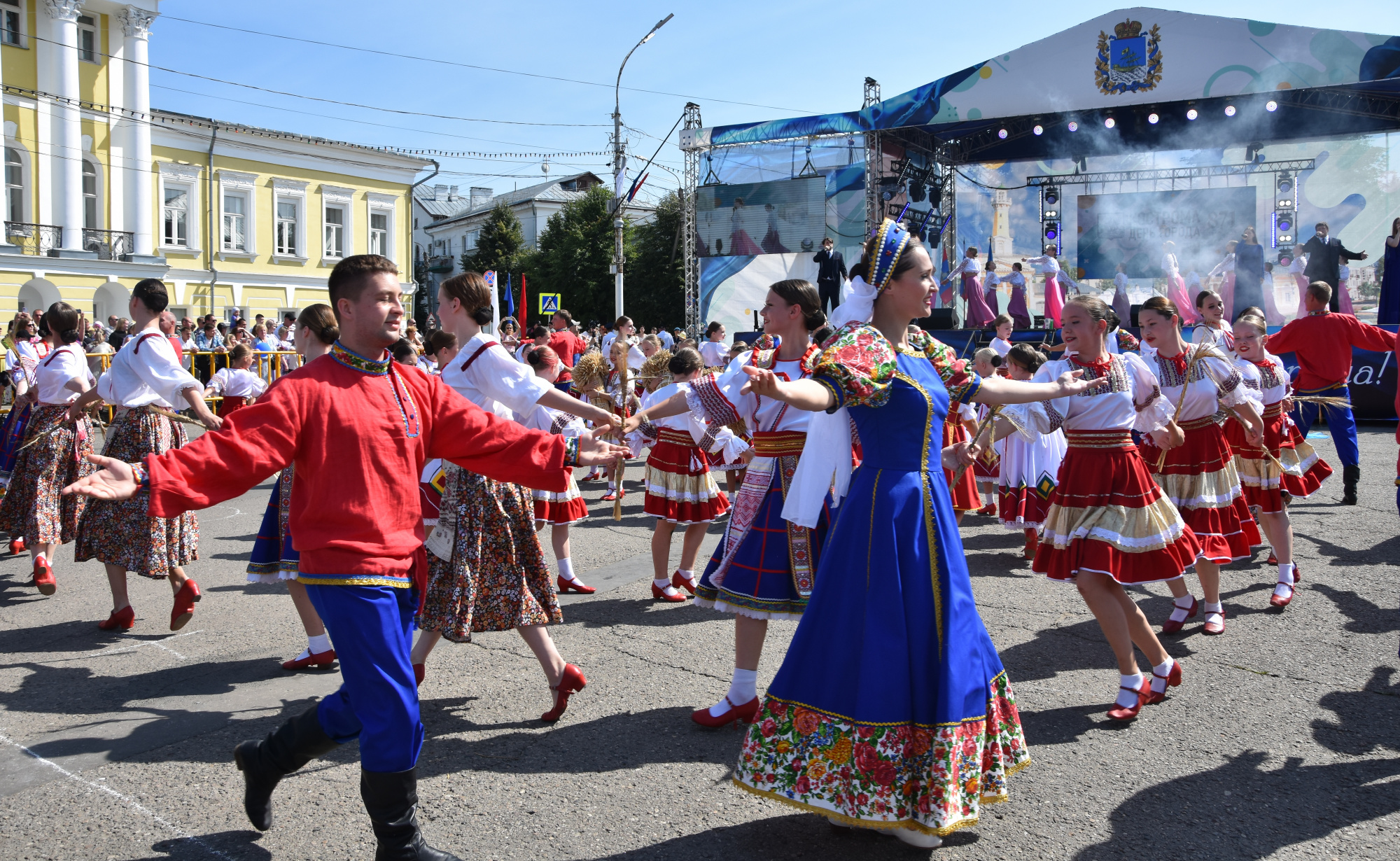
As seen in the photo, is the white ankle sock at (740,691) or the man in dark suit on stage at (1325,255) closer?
the white ankle sock at (740,691)

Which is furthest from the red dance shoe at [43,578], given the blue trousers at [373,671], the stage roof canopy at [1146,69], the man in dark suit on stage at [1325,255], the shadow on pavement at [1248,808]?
the man in dark suit on stage at [1325,255]

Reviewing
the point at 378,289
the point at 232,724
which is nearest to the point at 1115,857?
the point at 378,289

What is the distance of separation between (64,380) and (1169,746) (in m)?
7.21

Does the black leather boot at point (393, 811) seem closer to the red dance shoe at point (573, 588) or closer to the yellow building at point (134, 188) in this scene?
the red dance shoe at point (573, 588)

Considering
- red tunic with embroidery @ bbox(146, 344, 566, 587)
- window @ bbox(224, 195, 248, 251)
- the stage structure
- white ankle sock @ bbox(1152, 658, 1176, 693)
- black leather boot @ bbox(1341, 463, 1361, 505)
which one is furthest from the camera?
window @ bbox(224, 195, 248, 251)

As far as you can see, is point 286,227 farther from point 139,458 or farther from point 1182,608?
point 1182,608

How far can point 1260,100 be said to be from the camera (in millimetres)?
20078

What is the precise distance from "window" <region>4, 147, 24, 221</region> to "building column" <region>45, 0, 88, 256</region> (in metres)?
1.13

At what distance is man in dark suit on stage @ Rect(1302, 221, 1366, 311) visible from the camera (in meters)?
20.1

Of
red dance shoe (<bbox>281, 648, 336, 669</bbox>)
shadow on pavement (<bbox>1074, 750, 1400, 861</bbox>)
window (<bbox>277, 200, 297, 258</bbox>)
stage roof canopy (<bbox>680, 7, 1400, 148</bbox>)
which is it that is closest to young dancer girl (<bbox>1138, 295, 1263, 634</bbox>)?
shadow on pavement (<bbox>1074, 750, 1400, 861</bbox>)

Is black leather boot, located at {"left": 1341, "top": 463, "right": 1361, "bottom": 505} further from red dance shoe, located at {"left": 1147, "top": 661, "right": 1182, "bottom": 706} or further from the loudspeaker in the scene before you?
the loudspeaker

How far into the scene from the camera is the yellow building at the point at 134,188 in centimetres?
2814

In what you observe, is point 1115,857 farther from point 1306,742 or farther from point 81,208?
point 81,208

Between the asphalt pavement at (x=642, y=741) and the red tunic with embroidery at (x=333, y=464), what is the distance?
1112 millimetres
